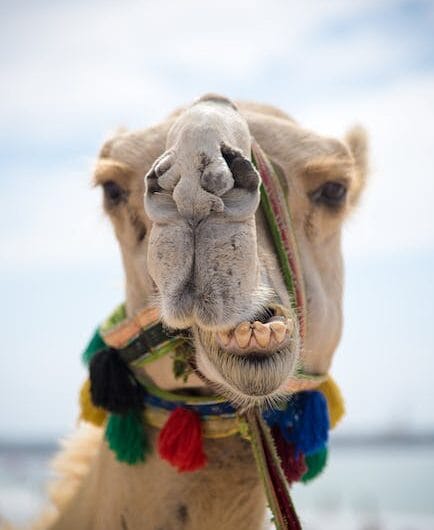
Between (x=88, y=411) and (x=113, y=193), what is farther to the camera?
(x=88, y=411)

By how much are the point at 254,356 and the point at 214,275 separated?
0.88 ft

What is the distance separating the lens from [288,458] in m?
3.58

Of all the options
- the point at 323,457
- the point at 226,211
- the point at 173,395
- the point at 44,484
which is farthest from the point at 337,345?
the point at 44,484

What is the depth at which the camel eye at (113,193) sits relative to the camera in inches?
147

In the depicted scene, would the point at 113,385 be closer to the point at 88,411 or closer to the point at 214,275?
the point at 88,411

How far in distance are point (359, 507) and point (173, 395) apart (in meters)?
25.9

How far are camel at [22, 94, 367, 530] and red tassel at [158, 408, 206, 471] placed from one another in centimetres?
10

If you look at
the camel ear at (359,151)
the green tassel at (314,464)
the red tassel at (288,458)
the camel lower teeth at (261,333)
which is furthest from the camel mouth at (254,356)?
the camel ear at (359,151)

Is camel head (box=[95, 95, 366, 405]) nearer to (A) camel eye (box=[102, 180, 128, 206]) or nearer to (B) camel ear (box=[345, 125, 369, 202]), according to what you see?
(A) camel eye (box=[102, 180, 128, 206])

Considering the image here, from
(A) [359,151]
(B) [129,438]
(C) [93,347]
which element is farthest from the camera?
(A) [359,151]

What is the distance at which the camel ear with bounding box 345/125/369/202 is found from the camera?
14.8 feet

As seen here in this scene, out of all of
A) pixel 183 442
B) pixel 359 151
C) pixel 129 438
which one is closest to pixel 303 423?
pixel 183 442

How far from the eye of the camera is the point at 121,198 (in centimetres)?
374

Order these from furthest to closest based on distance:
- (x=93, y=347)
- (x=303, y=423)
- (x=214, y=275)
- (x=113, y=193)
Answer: (x=93, y=347), (x=113, y=193), (x=303, y=423), (x=214, y=275)
